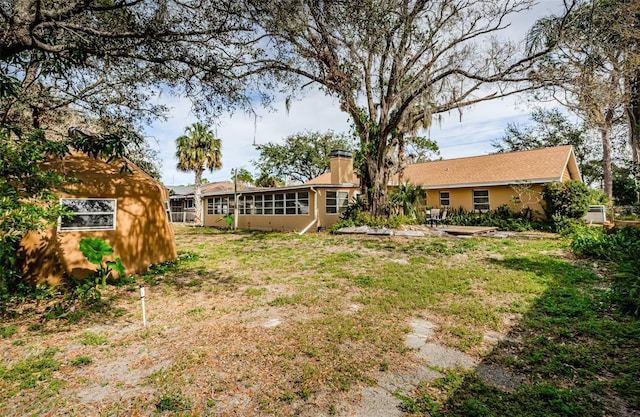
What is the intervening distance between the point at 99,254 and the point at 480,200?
63.0ft

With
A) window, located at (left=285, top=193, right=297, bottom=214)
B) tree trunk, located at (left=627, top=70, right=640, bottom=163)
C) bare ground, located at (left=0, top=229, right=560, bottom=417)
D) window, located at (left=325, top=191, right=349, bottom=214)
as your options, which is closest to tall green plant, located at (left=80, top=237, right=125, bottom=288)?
bare ground, located at (left=0, top=229, right=560, bottom=417)

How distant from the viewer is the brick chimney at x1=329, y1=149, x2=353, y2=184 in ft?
65.4

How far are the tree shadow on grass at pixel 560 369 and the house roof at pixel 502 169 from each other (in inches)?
541

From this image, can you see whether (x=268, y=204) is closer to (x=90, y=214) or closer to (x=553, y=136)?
(x=90, y=214)

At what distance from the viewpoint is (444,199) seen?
806 inches

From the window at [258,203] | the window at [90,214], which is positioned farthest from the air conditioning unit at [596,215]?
the window at [90,214]

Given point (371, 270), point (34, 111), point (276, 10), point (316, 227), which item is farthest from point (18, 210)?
point (316, 227)

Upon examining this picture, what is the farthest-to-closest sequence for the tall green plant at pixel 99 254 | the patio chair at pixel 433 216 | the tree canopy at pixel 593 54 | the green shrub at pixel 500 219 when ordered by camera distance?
the patio chair at pixel 433 216 < the green shrub at pixel 500 219 < the tree canopy at pixel 593 54 < the tall green plant at pixel 99 254

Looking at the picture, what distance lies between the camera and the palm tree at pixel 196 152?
28.5 meters

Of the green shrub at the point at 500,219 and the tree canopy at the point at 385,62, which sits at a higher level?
the tree canopy at the point at 385,62

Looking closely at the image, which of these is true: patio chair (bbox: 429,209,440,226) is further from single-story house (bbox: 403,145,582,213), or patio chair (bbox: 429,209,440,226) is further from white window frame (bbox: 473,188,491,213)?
white window frame (bbox: 473,188,491,213)

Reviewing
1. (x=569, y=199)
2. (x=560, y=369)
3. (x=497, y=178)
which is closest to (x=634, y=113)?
(x=569, y=199)

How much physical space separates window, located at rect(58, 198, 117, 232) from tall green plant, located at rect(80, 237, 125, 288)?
793mm

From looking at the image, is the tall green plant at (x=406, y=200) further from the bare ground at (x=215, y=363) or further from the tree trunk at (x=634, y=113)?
the bare ground at (x=215, y=363)
